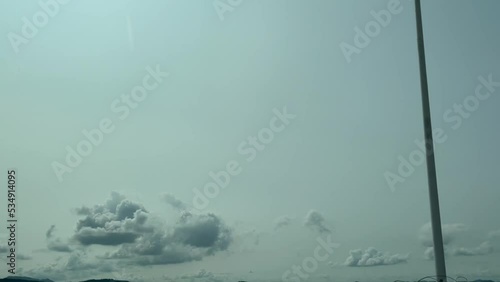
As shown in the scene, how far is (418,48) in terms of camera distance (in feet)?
162

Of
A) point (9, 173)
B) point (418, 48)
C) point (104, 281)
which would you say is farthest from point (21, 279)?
point (418, 48)

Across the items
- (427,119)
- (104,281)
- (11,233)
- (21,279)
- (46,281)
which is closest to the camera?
(427,119)

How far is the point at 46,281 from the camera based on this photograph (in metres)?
157

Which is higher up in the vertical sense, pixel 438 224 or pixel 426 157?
pixel 426 157

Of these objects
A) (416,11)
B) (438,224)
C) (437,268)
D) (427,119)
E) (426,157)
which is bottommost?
(437,268)

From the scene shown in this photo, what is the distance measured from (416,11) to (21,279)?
553 feet

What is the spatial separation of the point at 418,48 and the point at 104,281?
98691 millimetres

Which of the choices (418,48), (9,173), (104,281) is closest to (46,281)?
(104,281)

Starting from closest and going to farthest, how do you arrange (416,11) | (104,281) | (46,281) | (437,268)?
1. (437,268)
2. (416,11)
3. (104,281)
4. (46,281)

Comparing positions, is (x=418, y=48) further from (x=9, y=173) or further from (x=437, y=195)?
(x=9, y=173)

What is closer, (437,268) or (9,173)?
(437,268)

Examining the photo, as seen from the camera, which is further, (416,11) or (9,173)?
(9,173)

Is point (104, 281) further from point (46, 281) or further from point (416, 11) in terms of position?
point (416, 11)

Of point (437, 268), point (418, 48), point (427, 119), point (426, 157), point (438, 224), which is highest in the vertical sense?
point (418, 48)
